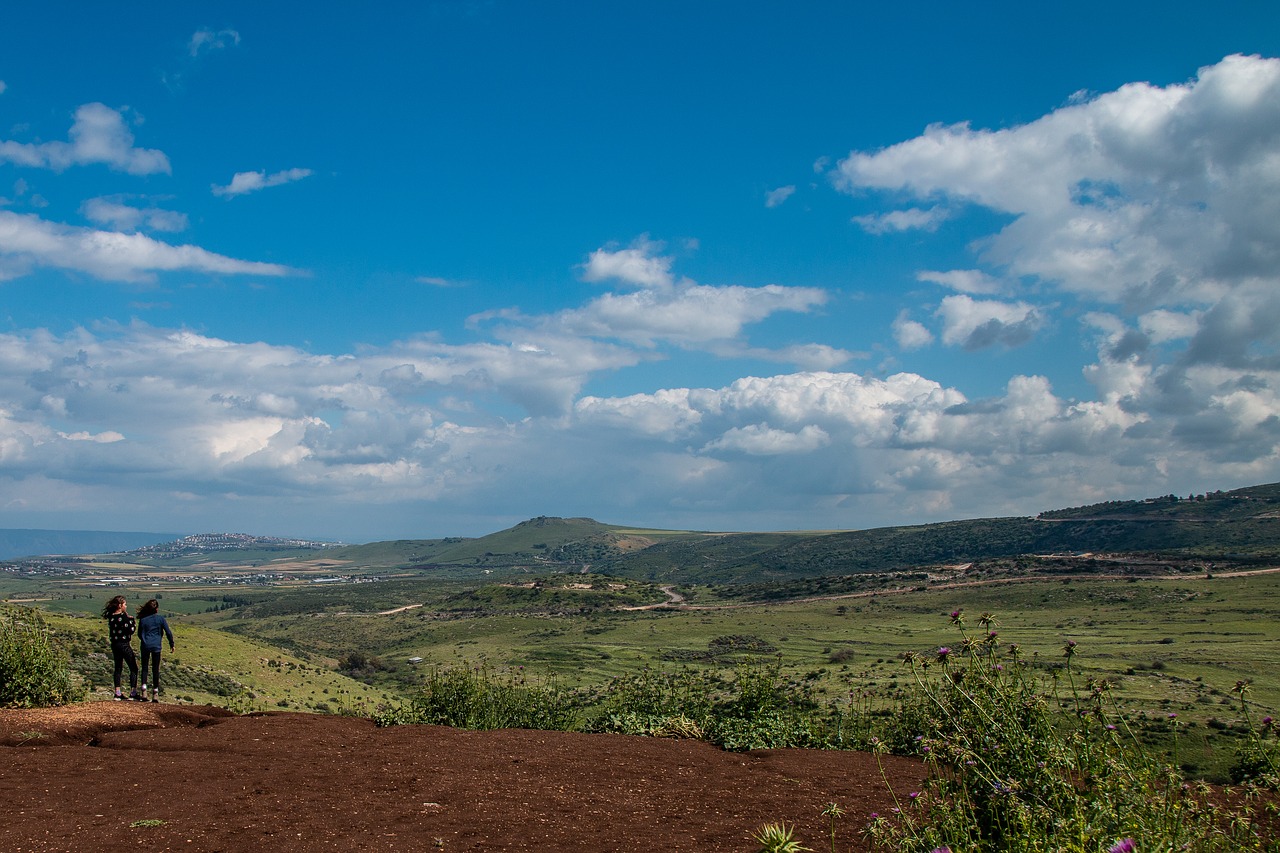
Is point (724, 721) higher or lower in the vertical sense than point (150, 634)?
lower

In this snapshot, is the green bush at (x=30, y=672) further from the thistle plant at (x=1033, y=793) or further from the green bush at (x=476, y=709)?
the thistle plant at (x=1033, y=793)

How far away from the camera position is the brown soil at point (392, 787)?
804 cm

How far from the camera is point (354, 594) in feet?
540

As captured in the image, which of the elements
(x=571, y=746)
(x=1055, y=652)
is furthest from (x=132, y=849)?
(x=1055, y=652)

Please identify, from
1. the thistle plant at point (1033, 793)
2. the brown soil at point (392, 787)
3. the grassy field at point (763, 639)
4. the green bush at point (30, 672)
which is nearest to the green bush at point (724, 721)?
the brown soil at point (392, 787)

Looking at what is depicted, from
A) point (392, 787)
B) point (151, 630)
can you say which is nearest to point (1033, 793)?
point (392, 787)

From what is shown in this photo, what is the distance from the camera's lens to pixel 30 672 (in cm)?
1416

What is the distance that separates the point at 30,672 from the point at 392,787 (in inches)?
350

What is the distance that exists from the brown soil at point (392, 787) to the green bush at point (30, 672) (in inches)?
45.8

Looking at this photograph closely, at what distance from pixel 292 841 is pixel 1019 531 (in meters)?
168

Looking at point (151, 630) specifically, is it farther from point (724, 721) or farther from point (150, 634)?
point (724, 721)

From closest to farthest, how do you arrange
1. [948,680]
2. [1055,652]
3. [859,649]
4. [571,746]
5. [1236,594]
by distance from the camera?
[948,680]
[571,746]
[1055,652]
[859,649]
[1236,594]

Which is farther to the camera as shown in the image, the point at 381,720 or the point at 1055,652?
the point at 1055,652

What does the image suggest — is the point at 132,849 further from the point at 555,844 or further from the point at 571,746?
the point at 571,746
